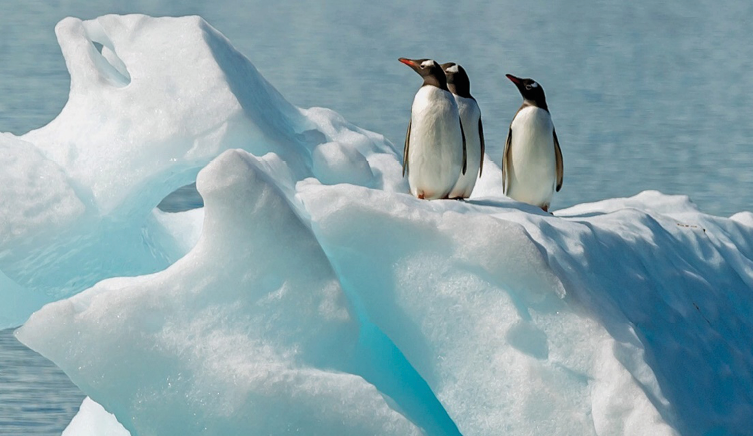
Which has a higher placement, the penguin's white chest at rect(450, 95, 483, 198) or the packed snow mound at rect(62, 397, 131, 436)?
the penguin's white chest at rect(450, 95, 483, 198)

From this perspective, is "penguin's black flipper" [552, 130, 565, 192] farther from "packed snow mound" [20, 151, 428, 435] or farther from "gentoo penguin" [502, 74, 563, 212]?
"packed snow mound" [20, 151, 428, 435]

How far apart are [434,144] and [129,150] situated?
3.78ft

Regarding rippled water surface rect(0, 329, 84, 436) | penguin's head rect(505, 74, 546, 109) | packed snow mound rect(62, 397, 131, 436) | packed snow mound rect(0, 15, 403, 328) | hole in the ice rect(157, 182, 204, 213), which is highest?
penguin's head rect(505, 74, 546, 109)

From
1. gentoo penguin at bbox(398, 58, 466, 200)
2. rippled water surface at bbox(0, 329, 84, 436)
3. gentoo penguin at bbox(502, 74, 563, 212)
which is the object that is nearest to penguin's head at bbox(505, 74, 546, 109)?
gentoo penguin at bbox(502, 74, 563, 212)

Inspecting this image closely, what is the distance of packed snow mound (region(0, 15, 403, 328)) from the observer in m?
4.12

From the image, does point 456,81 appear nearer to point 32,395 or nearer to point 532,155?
point 532,155

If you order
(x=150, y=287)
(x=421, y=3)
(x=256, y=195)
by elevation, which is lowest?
(x=421, y=3)

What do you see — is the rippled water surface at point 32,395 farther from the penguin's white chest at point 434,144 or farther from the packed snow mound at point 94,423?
the penguin's white chest at point 434,144

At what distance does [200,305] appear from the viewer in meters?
3.08

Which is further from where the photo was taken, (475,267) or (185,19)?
(185,19)

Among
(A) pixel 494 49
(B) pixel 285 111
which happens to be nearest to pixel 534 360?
(B) pixel 285 111

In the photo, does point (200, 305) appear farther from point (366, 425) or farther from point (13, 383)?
point (13, 383)

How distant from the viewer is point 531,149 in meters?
4.22

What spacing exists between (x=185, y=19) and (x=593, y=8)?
2328 cm
